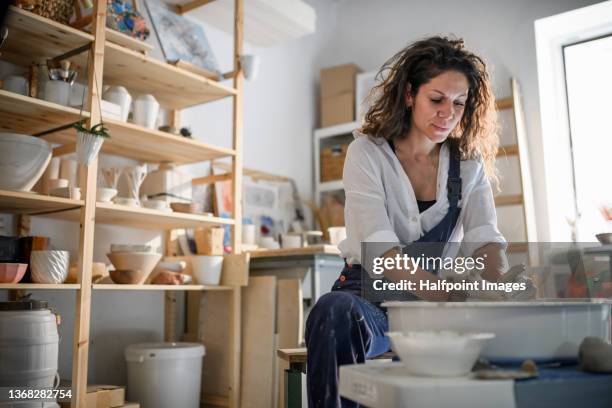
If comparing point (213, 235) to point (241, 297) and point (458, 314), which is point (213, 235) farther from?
point (458, 314)

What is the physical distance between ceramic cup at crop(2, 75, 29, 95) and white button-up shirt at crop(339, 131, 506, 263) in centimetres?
141

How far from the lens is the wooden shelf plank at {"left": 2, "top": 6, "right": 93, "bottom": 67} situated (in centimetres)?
222

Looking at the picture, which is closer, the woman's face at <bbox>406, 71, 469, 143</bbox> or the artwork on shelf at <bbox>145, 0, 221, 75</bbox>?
the woman's face at <bbox>406, 71, 469, 143</bbox>

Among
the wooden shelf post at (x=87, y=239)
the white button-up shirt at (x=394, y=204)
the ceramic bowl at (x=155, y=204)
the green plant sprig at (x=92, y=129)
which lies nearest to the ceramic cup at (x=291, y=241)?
the ceramic bowl at (x=155, y=204)

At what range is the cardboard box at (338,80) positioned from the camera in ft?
13.7

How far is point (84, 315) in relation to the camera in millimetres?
2232

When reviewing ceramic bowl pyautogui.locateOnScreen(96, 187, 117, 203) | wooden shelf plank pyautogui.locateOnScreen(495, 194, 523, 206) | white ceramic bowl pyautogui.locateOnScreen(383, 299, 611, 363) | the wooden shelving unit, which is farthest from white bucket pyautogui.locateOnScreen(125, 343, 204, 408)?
wooden shelf plank pyautogui.locateOnScreen(495, 194, 523, 206)

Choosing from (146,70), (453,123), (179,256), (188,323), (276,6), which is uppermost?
(276,6)

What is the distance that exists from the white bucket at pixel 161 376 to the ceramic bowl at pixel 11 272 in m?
0.69

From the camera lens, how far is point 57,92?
91.6 inches

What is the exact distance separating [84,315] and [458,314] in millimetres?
1641

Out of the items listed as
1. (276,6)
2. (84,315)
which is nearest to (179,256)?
(84,315)

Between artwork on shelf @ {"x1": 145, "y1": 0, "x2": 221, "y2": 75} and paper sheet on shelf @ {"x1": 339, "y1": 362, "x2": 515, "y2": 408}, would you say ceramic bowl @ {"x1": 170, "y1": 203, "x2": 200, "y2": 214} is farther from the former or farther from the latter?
paper sheet on shelf @ {"x1": 339, "y1": 362, "x2": 515, "y2": 408}

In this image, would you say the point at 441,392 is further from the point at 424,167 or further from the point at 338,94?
the point at 338,94
